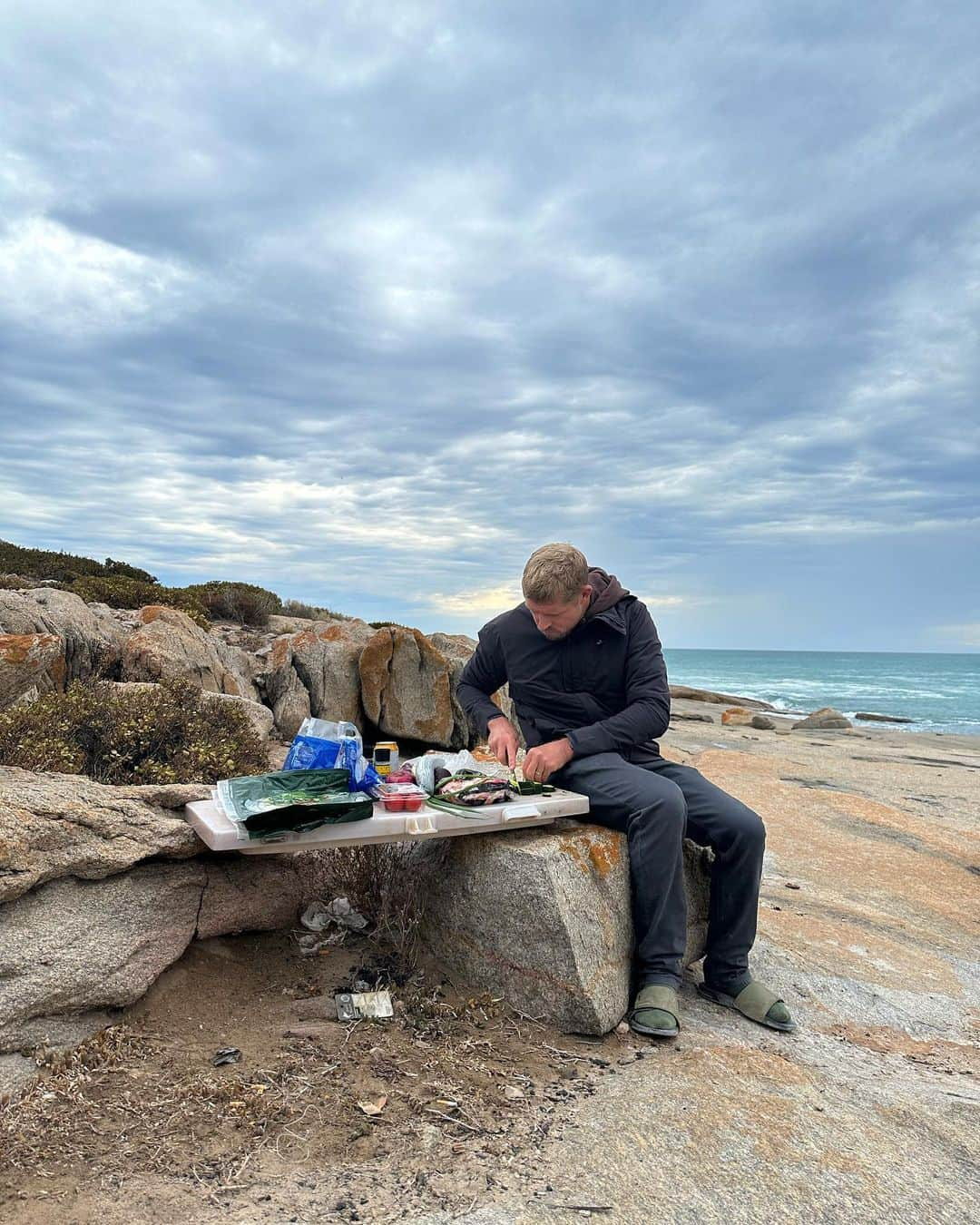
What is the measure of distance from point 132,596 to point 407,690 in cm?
693

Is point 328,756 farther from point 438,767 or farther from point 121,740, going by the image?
point 121,740

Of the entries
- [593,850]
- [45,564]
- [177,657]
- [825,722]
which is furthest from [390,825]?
[825,722]

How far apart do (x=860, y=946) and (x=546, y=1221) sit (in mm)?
3892

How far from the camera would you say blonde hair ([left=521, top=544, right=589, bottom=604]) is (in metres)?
4.72

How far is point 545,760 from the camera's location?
4660mm

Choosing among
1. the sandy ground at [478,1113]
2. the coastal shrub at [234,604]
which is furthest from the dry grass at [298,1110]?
the coastal shrub at [234,604]

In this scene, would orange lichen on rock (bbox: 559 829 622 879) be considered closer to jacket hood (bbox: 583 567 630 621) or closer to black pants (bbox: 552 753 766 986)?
black pants (bbox: 552 753 766 986)

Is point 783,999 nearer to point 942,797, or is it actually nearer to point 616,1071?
point 616,1071

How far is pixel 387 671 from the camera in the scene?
11523 millimetres

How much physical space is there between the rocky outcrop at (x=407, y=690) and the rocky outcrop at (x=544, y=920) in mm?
Result: 6932

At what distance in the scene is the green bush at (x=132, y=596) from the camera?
1477 centimetres

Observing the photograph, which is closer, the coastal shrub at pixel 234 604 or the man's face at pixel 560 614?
the man's face at pixel 560 614

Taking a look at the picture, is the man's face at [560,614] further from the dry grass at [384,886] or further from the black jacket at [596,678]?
the dry grass at [384,886]

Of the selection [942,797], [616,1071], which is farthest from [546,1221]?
[942,797]
